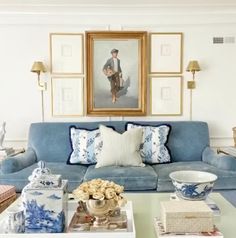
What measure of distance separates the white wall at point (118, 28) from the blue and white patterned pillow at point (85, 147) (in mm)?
498

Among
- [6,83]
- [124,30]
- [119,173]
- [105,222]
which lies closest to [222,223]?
[105,222]

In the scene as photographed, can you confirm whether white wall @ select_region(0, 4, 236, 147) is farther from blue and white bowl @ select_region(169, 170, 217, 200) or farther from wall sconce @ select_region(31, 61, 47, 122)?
blue and white bowl @ select_region(169, 170, 217, 200)

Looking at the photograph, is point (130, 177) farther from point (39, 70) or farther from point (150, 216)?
point (39, 70)

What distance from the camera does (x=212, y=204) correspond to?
1.89 meters

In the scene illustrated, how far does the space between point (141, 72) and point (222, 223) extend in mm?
2365

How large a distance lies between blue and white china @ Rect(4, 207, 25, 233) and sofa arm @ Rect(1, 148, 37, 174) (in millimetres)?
1418

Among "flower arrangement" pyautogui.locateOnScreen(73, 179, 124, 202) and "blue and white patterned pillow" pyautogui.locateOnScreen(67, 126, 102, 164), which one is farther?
"blue and white patterned pillow" pyautogui.locateOnScreen(67, 126, 102, 164)

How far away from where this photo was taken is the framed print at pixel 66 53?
3.80 m

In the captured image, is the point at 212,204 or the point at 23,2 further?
the point at 23,2

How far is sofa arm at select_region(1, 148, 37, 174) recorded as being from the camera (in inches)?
115

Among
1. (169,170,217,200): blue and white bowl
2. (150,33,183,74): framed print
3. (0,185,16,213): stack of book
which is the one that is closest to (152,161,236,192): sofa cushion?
(169,170,217,200): blue and white bowl

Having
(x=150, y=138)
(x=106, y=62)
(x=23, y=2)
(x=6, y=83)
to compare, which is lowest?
(x=150, y=138)

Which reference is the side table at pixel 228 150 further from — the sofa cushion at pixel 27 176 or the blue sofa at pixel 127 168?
the sofa cushion at pixel 27 176

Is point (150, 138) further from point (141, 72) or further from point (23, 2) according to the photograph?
point (23, 2)
